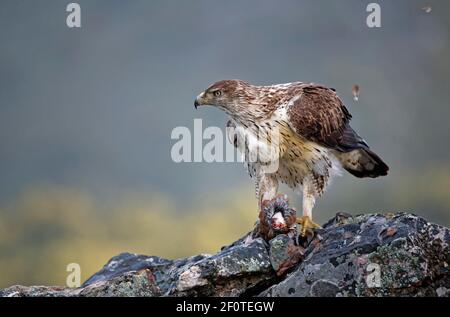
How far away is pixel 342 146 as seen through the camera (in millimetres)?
9953

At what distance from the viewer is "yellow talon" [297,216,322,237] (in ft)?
27.5

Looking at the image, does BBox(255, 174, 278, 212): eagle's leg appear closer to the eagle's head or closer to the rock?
the eagle's head

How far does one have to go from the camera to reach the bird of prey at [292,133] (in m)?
9.44

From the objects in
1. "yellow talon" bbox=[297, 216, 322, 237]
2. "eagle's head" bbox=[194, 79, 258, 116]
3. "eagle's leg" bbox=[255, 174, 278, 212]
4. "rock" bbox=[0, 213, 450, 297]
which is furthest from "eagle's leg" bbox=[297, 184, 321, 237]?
"eagle's head" bbox=[194, 79, 258, 116]

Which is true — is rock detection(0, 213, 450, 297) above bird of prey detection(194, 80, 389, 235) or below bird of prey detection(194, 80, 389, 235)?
below

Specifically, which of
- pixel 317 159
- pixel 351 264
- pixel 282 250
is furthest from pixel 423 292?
pixel 317 159

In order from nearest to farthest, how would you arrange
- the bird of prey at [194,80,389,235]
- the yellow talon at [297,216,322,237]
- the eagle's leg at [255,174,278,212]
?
the yellow talon at [297,216,322,237], the bird of prey at [194,80,389,235], the eagle's leg at [255,174,278,212]

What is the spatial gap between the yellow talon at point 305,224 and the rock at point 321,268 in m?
0.18

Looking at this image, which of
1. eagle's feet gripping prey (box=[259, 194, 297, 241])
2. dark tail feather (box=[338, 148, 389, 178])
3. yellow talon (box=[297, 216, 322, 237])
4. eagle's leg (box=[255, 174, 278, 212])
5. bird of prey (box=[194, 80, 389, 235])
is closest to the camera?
eagle's feet gripping prey (box=[259, 194, 297, 241])

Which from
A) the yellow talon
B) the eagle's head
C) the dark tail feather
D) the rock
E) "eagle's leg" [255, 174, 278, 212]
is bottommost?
the rock

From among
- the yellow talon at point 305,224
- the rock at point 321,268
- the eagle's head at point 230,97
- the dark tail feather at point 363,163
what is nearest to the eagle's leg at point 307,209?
the yellow talon at point 305,224

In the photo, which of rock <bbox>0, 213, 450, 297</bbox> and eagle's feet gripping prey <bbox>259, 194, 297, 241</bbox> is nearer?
rock <bbox>0, 213, 450, 297</bbox>

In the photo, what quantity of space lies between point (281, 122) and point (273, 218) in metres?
1.71
